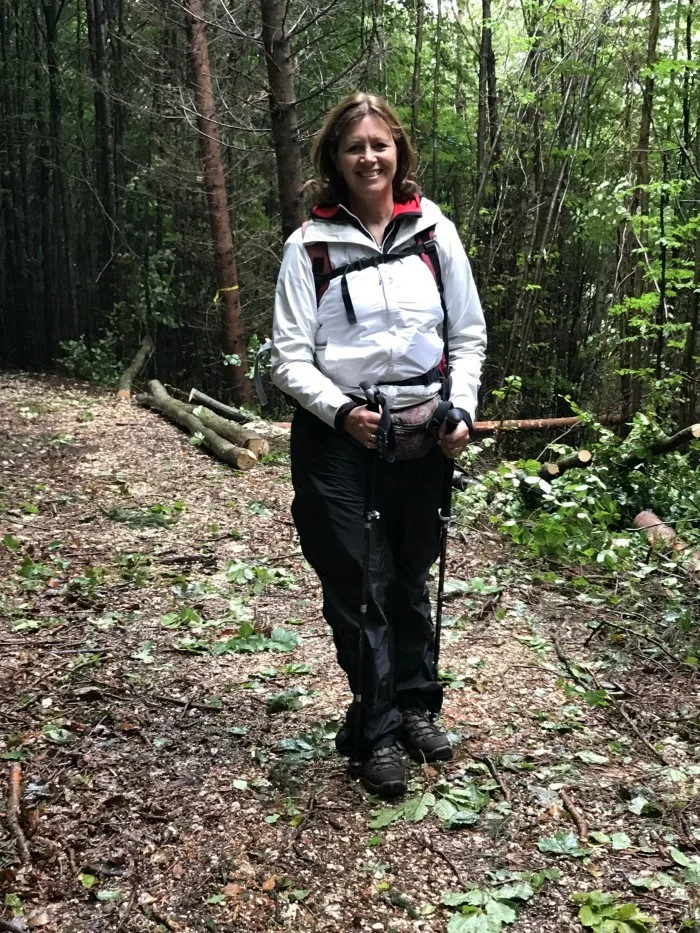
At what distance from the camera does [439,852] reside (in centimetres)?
232

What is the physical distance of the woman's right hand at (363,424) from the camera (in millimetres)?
2303

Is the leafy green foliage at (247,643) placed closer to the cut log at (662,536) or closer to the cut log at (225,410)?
the cut log at (662,536)

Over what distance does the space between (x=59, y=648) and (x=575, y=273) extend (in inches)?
410

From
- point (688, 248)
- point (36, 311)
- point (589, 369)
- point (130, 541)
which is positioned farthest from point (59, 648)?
point (36, 311)

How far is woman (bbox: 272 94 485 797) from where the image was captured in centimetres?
238

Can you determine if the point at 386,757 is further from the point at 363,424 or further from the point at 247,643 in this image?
the point at 247,643

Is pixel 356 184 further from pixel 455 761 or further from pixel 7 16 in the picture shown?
pixel 7 16

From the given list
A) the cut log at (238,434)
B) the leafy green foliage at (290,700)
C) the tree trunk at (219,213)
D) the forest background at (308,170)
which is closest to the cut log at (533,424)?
the forest background at (308,170)

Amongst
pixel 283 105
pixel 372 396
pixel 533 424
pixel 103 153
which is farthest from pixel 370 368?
pixel 103 153

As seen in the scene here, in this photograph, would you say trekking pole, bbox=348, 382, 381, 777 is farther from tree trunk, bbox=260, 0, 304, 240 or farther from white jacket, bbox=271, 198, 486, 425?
tree trunk, bbox=260, 0, 304, 240

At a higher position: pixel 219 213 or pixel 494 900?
pixel 219 213

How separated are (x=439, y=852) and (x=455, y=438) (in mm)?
1207

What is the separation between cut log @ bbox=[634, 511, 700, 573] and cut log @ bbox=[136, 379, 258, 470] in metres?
3.27

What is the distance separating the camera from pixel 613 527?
6.11m
